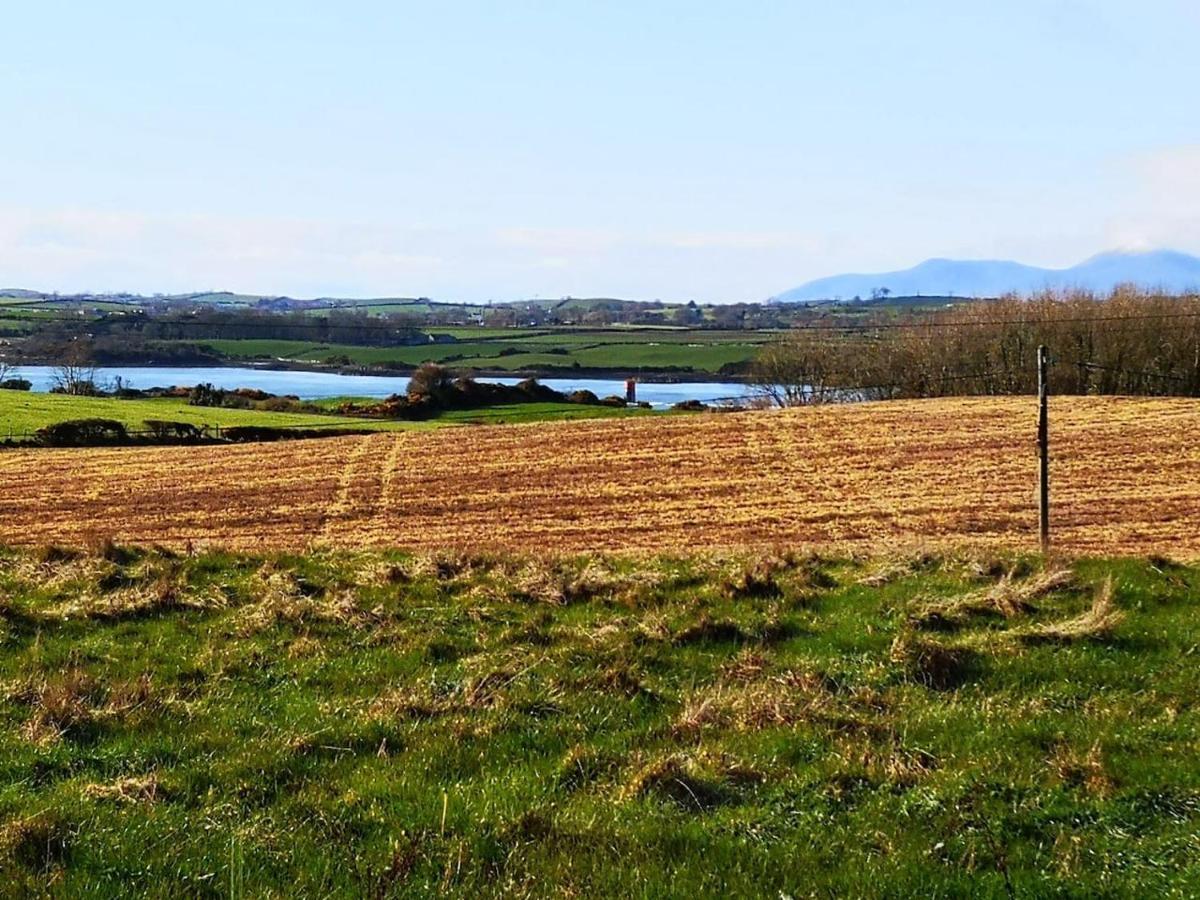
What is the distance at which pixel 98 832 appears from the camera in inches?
201

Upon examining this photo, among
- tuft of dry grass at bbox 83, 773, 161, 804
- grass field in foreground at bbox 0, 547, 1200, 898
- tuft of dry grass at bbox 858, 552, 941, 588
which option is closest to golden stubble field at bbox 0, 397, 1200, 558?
tuft of dry grass at bbox 858, 552, 941, 588

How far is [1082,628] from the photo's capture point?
352 inches

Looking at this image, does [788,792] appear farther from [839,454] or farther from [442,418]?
[442,418]

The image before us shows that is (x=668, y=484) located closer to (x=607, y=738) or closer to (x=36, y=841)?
(x=607, y=738)

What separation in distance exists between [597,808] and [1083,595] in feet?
22.5

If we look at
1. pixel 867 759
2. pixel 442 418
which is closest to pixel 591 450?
pixel 442 418

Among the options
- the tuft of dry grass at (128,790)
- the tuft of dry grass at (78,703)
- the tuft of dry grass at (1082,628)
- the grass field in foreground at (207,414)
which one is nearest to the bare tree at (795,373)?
the grass field in foreground at (207,414)

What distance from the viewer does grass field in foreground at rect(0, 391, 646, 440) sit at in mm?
59031

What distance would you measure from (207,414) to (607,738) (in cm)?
6372

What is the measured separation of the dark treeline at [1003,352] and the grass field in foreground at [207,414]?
63.9 feet

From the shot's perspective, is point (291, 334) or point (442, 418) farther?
point (291, 334)

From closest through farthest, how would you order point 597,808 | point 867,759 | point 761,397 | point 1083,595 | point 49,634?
point 597,808 < point 867,759 < point 49,634 < point 1083,595 < point 761,397

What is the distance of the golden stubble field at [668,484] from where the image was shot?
31.3 m

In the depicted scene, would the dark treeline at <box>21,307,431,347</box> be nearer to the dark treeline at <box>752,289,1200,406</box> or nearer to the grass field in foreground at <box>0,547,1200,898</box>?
the dark treeline at <box>752,289,1200,406</box>
